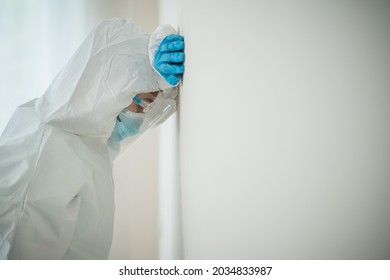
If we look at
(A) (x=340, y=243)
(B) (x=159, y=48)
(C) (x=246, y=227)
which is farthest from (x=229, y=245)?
(B) (x=159, y=48)

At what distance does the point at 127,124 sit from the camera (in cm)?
103

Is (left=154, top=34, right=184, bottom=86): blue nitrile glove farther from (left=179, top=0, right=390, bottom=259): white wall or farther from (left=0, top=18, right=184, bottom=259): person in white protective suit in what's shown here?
(left=179, top=0, right=390, bottom=259): white wall

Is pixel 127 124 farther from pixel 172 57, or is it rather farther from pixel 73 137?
pixel 172 57

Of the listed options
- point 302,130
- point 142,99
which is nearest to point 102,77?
point 142,99

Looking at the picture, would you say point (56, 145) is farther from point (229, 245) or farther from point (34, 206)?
point (229, 245)

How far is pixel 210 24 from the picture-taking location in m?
0.55

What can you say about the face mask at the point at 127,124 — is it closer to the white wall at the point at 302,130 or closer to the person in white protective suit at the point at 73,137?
the person in white protective suit at the point at 73,137

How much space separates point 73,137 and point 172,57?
0.42 m

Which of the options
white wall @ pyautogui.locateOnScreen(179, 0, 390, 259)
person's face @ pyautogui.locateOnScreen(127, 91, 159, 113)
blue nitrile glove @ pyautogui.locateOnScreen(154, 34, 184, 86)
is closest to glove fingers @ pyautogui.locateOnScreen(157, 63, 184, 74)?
blue nitrile glove @ pyautogui.locateOnScreen(154, 34, 184, 86)

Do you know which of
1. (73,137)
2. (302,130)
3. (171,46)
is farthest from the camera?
(73,137)

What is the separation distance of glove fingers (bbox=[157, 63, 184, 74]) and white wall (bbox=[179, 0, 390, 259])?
11.6 inches

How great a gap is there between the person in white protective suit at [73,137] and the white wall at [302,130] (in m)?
0.40
